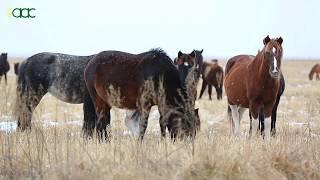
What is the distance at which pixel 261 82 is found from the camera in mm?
9773

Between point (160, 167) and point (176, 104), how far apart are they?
2.97m

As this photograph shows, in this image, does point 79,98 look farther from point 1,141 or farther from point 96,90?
point 1,141

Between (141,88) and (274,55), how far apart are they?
2357 millimetres

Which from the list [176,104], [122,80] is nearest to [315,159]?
[176,104]

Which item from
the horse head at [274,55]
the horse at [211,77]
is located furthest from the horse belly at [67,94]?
the horse at [211,77]

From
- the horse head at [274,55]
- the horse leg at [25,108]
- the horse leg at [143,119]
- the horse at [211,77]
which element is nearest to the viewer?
the horse leg at [143,119]

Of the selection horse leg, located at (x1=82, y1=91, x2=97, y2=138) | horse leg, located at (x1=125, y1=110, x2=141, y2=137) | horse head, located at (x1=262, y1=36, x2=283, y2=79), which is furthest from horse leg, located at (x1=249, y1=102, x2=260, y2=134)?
horse leg, located at (x1=82, y1=91, x2=97, y2=138)

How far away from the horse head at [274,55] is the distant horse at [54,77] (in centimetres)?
405

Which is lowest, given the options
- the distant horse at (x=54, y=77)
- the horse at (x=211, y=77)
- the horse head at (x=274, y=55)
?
the horse at (x=211, y=77)

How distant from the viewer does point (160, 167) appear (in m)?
5.90

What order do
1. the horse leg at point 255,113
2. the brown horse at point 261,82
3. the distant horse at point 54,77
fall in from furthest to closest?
the distant horse at point 54,77 → the horse leg at point 255,113 → the brown horse at point 261,82

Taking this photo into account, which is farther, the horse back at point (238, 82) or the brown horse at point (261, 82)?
the horse back at point (238, 82)

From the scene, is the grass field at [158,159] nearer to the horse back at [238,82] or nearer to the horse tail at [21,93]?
the horse tail at [21,93]

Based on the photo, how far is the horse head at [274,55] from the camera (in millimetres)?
9109
